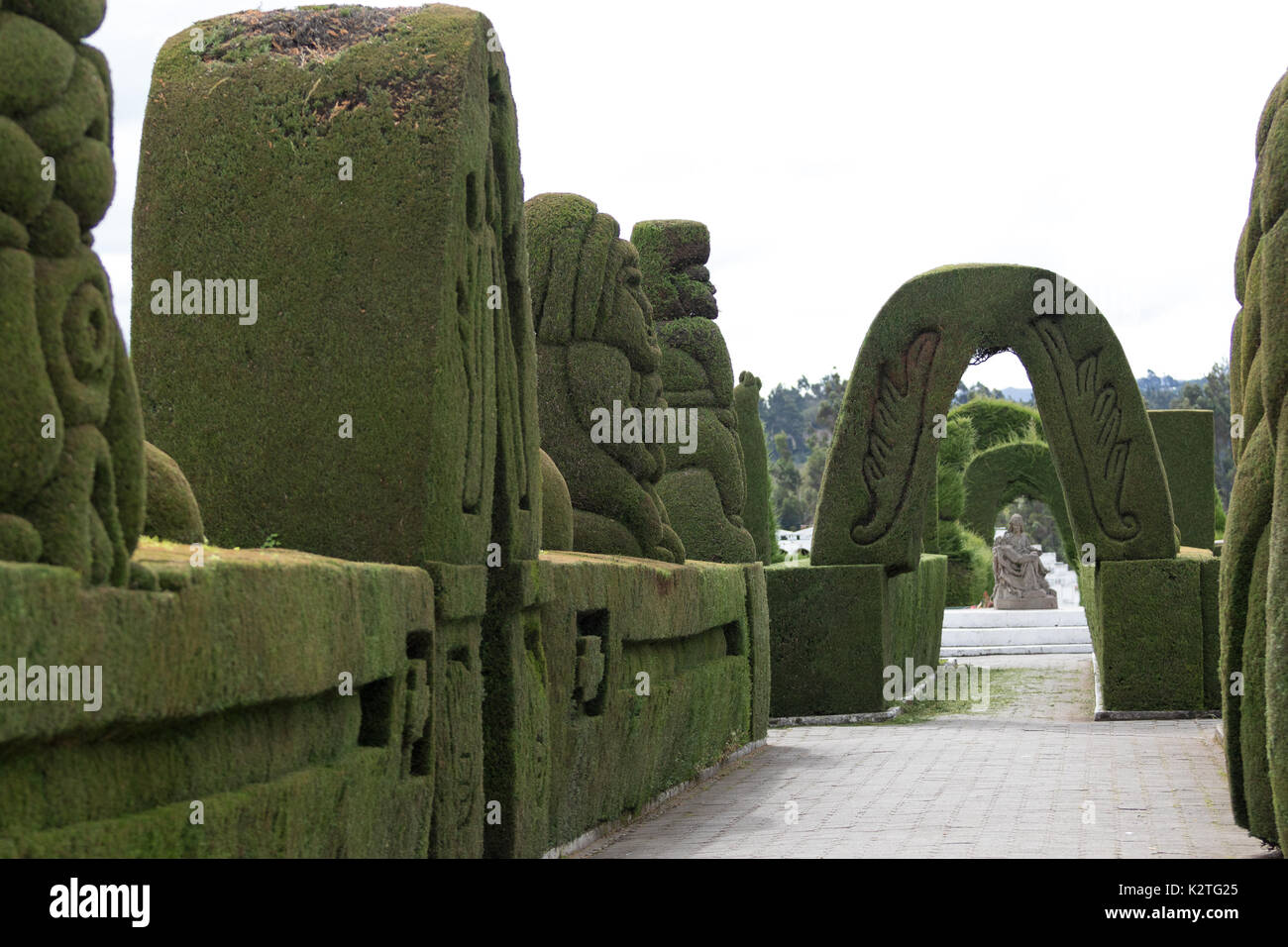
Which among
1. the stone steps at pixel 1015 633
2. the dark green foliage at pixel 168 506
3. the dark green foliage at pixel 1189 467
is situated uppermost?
the dark green foliage at pixel 1189 467

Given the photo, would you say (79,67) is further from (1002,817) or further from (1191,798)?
(1191,798)

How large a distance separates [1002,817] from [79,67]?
760 cm

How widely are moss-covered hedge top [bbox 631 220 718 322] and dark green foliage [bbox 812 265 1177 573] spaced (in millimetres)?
2141

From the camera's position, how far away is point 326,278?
6.99 m

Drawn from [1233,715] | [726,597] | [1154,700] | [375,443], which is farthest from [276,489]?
[1154,700]

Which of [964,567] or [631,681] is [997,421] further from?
[631,681]

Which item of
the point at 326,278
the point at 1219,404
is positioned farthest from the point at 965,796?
the point at 1219,404

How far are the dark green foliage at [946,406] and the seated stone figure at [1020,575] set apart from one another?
47.8ft

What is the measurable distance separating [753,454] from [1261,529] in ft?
45.8

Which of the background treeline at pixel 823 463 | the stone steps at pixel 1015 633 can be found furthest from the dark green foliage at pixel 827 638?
the background treeline at pixel 823 463

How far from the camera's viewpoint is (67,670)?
3.76 meters

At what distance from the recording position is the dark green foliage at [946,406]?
16812mm

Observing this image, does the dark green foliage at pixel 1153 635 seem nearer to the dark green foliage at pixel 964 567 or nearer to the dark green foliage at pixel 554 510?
the dark green foliage at pixel 554 510

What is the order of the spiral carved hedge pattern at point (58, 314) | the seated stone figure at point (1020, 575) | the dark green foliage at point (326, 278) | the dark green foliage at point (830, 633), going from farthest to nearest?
the seated stone figure at point (1020, 575) → the dark green foliage at point (830, 633) → the dark green foliage at point (326, 278) → the spiral carved hedge pattern at point (58, 314)
